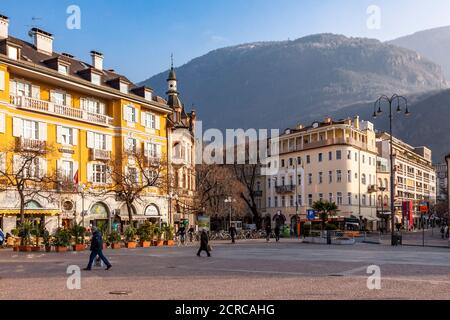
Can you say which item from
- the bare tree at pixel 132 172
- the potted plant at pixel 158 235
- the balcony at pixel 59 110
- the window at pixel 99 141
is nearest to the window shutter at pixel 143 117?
the balcony at pixel 59 110

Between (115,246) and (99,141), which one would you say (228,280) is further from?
(99,141)

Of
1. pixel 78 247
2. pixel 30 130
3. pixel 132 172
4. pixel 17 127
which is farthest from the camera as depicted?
pixel 132 172

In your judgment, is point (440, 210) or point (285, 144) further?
point (440, 210)

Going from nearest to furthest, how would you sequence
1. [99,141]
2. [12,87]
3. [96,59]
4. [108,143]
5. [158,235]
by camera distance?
[158,235]
[12,87]
[99,141]
[108,143]
[96,59]

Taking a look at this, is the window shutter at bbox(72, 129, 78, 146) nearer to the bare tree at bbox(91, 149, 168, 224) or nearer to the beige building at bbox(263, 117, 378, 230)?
the bare tree at bbox(91, 149, 168, 224)

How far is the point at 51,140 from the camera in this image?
4678cm

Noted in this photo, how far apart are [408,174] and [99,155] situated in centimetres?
7782

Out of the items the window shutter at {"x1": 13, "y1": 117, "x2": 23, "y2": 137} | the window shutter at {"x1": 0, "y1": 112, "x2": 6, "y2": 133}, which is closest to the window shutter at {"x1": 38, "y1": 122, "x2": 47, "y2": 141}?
the window shutter at {"x1": 13, "y1": 117, "x2": 23, "y2": 137}

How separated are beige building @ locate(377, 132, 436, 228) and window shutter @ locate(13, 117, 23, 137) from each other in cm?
6633

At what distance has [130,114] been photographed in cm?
5512

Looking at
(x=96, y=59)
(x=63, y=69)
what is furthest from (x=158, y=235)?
(x=96, y=59)
